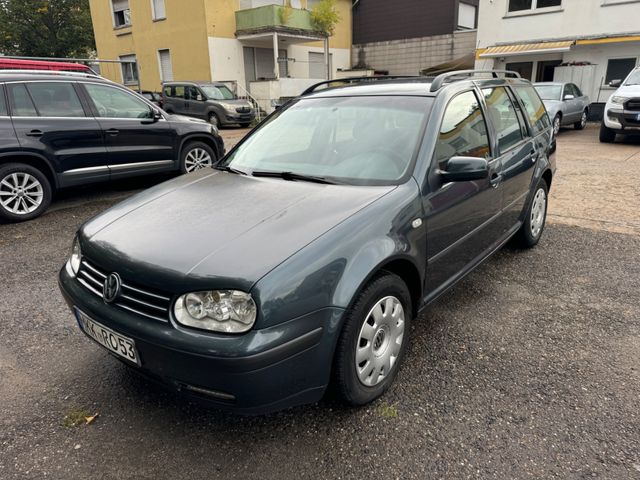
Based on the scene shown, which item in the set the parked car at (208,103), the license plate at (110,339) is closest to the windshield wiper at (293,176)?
the license plate at (110,339)

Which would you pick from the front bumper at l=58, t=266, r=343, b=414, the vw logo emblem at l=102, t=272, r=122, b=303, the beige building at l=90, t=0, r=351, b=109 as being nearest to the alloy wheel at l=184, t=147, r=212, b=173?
the vw logo emblem at l=102, t=272, r=122, b=303

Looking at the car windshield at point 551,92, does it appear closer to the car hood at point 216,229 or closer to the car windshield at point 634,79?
the car windshield at point 634,79

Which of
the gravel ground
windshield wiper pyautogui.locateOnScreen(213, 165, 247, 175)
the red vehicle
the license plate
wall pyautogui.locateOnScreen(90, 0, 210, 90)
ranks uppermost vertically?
wall pyautogui.locateOnScreen(90, 0, 210, 90)

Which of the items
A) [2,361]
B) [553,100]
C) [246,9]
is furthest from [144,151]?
[246,9]

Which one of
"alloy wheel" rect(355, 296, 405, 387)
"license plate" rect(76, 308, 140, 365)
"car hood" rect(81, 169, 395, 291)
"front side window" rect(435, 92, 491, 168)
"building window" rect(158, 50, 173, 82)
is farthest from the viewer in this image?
"building window" rect(158, 50, 173, 82)

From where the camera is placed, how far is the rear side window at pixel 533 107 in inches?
177

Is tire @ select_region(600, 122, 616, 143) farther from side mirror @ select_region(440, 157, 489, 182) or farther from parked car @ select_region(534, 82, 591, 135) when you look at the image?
side mirror @ select_region(440, 157, 489, 182)

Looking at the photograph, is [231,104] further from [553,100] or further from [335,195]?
[335,195]

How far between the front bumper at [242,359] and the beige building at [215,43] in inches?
840

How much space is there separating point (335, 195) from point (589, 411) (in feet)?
5.67

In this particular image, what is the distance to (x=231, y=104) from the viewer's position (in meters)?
18.6

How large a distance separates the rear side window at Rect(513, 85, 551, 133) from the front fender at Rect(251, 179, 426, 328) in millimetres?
2448

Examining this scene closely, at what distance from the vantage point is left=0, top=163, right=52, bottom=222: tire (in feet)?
19.1

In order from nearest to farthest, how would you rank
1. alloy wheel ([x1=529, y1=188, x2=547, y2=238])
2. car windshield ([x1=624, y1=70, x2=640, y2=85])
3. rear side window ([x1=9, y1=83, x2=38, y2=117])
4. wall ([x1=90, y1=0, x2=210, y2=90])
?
1. alloy wheel ([x1=529, y1=188, x2=547, y2=238])
2. rear side window ([x1=9, y1=83, x2=38, y2=117])
3. car windshield ([x1=624, y1=70, x2=640, y2=85])
4. wall ([x1=90, y1=0, x2=210, y2=90])
